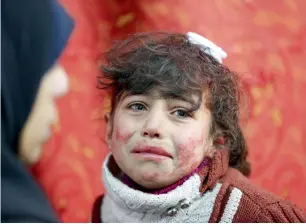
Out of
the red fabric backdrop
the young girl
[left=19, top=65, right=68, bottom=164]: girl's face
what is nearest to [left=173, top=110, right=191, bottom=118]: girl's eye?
the young girl

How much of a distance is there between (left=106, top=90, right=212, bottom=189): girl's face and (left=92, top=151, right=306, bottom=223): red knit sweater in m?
0.04

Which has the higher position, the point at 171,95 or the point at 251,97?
the point at 171,95

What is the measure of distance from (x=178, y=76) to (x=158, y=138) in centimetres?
14

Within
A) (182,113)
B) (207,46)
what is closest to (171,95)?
(182,113)

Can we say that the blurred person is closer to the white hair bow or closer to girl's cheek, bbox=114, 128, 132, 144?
girl's cheek, bbox=114, 128, 132, 144

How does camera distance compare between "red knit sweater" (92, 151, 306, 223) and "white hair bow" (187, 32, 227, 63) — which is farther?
"white hair bow" (187, 32, 227, 63)

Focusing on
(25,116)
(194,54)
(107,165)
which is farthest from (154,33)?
(25,116)

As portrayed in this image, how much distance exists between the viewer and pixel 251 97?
195 centimetres

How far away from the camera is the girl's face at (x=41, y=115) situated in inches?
45.4

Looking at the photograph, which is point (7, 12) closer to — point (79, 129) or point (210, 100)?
point (210, 100)

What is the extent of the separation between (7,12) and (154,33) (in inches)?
16.4

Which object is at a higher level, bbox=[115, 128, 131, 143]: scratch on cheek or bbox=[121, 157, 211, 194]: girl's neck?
bbox=[115, 128, 131, 143]: scratch on cheek

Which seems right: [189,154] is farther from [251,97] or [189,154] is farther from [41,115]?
[251,97]

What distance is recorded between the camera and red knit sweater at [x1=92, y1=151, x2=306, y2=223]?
1271mm
